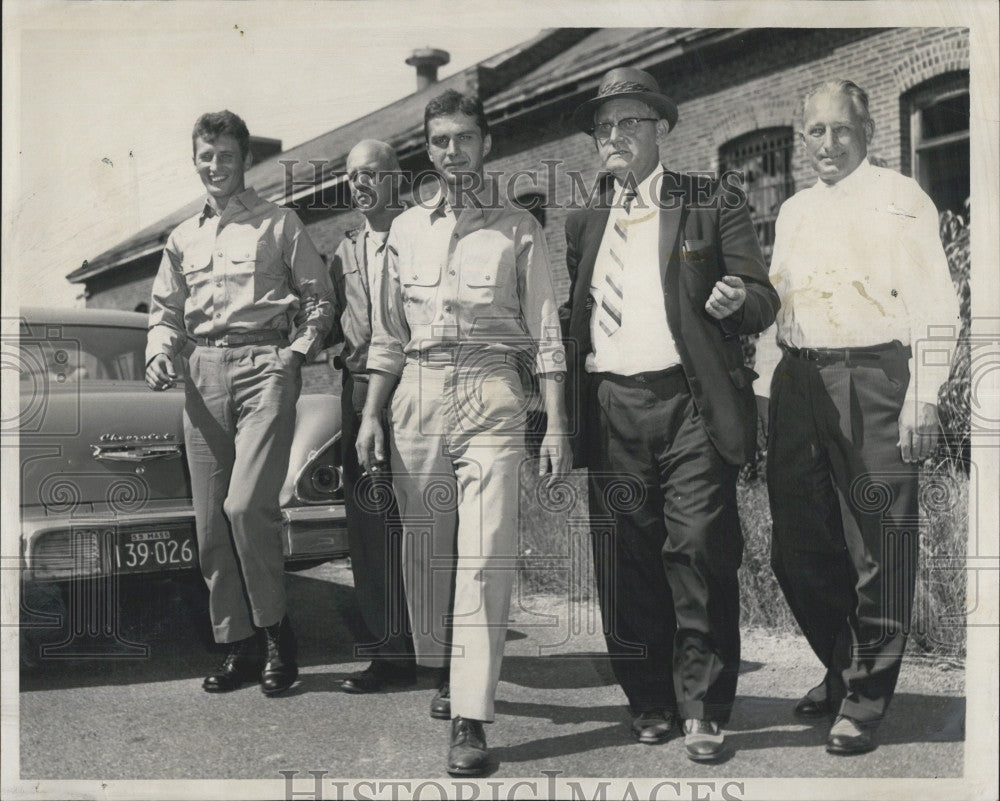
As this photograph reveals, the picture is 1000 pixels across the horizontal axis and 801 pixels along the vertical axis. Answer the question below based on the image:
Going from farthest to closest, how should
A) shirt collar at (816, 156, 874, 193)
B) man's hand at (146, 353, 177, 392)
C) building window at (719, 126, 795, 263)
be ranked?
building window at (719, 126, 795, 263) < man's hand at (146, 353, 177, 392) < shirt collar at (816, 156, 874, 193)

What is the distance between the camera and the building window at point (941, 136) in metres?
4.12

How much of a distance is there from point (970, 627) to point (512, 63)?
9.73ft

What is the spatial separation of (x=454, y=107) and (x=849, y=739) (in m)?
2.57

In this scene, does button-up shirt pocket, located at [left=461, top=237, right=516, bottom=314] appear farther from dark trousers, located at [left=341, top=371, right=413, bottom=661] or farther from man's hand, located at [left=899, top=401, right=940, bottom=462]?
man's hand, located at [left=899, top=401, right=940, bottom=462]

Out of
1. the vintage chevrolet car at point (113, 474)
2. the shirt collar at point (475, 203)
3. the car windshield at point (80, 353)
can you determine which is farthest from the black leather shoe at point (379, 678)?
the shirt collar at point (475, 203)

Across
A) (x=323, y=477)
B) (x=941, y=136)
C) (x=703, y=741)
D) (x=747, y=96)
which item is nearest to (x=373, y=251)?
(x=323, y=477)

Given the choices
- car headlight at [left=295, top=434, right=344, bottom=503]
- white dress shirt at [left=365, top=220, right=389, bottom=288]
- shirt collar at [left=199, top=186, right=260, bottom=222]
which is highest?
shirt collar at [left=199, top=186, right=260, bottom=222]

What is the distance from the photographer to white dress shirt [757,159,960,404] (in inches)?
138

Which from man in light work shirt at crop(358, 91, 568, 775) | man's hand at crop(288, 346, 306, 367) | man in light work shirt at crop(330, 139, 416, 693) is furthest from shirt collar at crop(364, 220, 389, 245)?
man's hand at crop(288, 346, 306, 367)

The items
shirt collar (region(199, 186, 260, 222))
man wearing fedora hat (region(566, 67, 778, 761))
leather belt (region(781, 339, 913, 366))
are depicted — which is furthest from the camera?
shirt collar (region(199, 186, 260, 222))

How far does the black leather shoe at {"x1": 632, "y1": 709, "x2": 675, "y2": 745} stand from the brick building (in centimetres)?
198

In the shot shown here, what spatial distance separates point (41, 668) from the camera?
3797mm

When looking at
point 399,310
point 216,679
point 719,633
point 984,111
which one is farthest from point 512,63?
point 216,679

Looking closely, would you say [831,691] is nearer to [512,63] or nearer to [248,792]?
[248,792]
